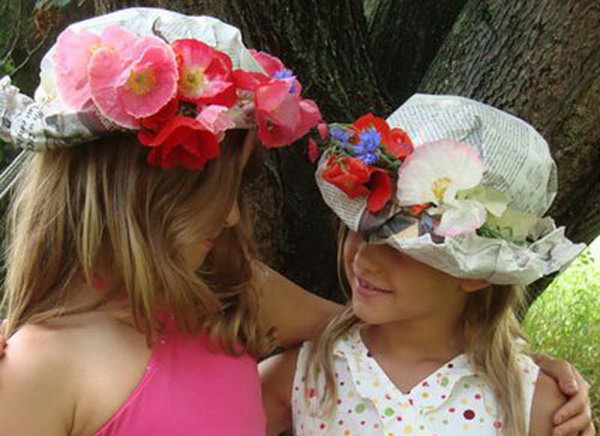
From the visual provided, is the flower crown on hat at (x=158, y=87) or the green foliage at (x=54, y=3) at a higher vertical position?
the flower crown on hat at (x=158, y=87)

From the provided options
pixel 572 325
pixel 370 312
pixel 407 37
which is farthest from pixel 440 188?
pixel 572 325

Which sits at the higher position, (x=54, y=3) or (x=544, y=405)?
(x=54, y=3)

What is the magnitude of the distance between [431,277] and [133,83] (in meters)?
0.80

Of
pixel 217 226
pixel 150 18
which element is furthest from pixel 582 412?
pixel 150 18

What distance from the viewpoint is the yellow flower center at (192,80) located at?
1691 millimetres

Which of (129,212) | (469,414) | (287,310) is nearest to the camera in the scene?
(129,212)

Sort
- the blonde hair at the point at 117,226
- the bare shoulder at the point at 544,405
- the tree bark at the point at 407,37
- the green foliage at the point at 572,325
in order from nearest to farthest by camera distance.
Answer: the blonde hair at the point at 117,226 → the bare shoulder at the point at 544,405 → the tree bark at the point at 407,37 → the green foliage at the point at 572,325

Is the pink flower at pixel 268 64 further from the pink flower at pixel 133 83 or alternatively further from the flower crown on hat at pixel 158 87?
the pink flower at pixel 133 83

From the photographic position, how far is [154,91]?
1653 mm

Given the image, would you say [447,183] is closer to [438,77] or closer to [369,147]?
[369,147]

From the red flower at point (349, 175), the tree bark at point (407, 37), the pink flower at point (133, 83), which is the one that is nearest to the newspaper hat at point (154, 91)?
the pink flower at point (133, 83)

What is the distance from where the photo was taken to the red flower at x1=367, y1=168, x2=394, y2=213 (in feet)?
6.32

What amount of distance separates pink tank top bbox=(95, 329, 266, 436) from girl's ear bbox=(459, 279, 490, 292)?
50 cm

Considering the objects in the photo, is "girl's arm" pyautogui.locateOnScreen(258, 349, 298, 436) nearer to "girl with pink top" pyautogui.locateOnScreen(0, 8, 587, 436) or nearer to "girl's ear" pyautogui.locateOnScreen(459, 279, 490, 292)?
"girl with pink top" pyautogui.locateOnScreen(0, 8, 587, 436)
